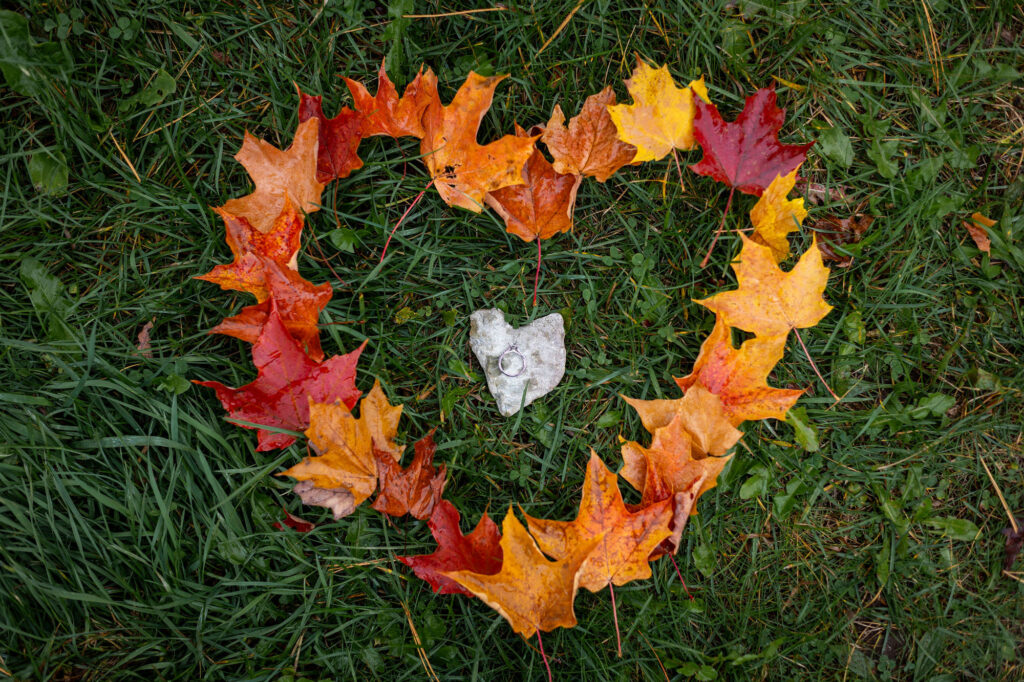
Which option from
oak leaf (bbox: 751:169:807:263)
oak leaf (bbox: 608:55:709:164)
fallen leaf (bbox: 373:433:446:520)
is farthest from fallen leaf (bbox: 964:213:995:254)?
fallen leaf (bbox: 373:433:446:520)

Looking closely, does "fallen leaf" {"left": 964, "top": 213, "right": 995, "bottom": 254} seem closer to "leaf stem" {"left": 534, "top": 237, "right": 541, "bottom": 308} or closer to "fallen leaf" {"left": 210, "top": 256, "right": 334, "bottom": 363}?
"leaf stem" {"left": 534, "top": 237, "right": 541, "bottom": 308}

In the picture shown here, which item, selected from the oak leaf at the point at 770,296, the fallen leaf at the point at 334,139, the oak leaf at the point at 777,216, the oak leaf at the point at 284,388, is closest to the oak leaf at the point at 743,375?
the oak leaf at the point at 770,296

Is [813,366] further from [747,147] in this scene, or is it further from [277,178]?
[277,178]

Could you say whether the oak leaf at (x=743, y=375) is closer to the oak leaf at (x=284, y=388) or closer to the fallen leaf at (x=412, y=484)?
the fallen leaf at (x=412, y=484)

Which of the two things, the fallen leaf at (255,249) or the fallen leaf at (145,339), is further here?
the fallen leaf at (145,339)

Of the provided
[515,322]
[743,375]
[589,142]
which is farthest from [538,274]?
[743,375]

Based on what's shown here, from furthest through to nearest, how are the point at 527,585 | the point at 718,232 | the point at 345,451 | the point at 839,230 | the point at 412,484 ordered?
the point at 839,230
the point at 718,232
the point at 412,484
the point at 345,451
the point at 527,585
